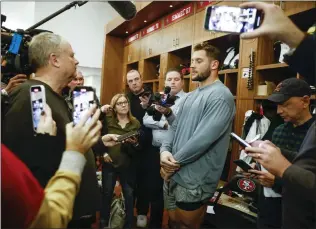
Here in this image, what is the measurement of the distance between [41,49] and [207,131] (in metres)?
0.97

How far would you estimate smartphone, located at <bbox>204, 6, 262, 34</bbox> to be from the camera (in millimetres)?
953

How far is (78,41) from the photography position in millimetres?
7453

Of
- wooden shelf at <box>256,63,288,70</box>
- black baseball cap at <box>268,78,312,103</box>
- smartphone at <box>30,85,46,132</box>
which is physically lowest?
smartphone at <box>30,85,46,132</box>

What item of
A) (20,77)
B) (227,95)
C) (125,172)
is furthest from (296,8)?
(20,77)

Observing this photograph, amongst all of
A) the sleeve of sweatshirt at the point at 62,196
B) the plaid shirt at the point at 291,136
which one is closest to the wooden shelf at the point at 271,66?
the plaid shirt at the point at 291,136

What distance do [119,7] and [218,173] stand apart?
42.5 inches

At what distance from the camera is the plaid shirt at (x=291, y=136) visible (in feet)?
5.77

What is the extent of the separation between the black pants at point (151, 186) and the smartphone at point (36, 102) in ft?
6.34

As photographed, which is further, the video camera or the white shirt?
the white shirt

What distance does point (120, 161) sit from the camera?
8.91 feet

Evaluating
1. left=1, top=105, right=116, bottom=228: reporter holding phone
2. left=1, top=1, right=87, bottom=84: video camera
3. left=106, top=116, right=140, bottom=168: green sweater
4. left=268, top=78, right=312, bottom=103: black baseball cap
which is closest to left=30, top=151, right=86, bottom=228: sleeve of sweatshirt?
left=1, top=105, right=116, bottom=228: reporter holding phone

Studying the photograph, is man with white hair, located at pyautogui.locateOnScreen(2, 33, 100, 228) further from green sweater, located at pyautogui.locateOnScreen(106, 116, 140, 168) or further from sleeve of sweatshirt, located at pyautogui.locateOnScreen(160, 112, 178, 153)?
green sweater, located at pyautogui.locateOnScreen(106, 116, 140, 168)

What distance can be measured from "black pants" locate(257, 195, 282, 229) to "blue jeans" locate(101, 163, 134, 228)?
1283 mm

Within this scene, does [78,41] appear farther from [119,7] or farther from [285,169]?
[285,169]
